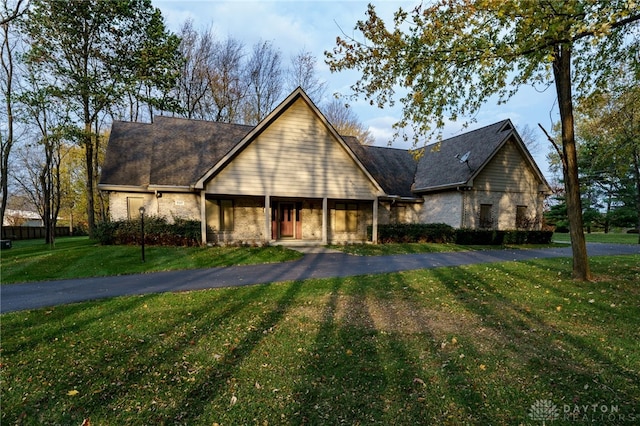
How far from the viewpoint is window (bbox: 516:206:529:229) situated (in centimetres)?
1976

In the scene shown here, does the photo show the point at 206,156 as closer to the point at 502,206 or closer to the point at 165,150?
the point at 165,150

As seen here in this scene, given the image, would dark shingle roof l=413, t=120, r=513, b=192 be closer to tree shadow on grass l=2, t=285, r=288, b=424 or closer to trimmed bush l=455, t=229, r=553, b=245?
trimmed bush l=455, t=229, r=553, b=245

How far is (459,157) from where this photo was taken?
2062 centimetres

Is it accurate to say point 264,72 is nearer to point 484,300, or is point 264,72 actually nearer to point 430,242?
point 430,242

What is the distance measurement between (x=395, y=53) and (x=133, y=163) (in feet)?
52.1

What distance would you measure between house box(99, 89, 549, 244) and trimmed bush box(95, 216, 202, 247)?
1.05m

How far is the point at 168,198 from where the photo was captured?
632 inches

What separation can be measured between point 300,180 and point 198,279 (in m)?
8.67

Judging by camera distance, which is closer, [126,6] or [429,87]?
[429,87]

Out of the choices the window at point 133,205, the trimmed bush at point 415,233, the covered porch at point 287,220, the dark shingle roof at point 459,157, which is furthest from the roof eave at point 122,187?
the dark shingle roof at point 459,157

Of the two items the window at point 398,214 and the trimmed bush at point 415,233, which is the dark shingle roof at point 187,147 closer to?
the trimmed bush at point 415,233

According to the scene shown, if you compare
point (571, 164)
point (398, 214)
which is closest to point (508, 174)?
point (398, 214)

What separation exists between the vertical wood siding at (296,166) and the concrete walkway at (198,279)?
16.7 feet

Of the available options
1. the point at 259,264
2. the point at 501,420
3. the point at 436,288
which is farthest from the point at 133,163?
the point at 501,420
